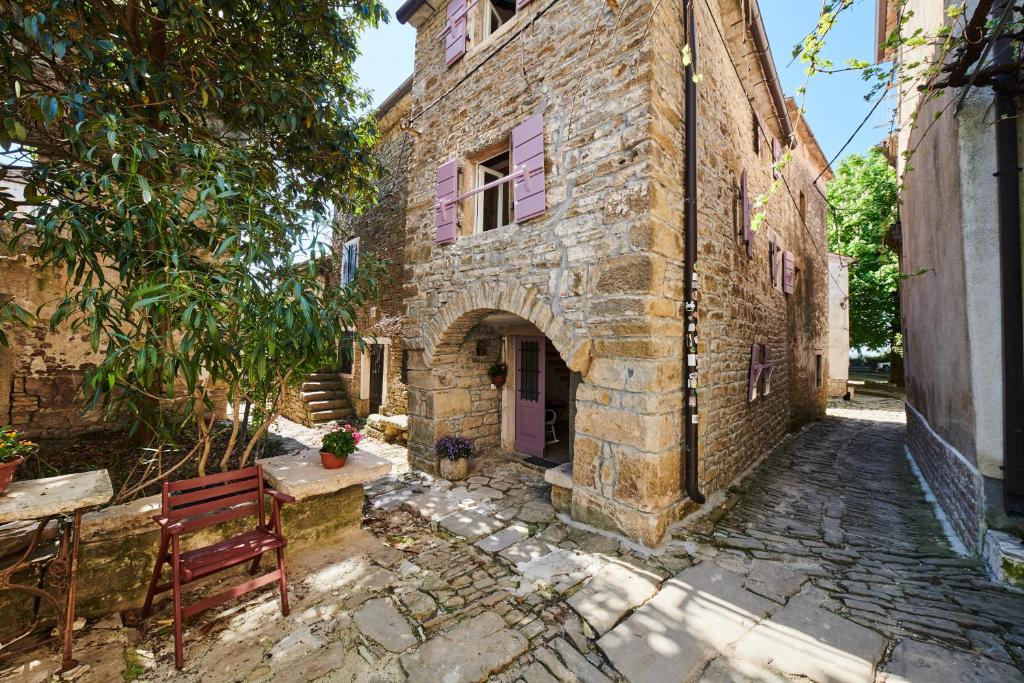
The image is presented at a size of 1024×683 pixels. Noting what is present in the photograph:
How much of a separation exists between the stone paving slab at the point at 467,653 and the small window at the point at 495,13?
647 centimetres

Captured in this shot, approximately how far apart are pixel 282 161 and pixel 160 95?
1470 millimetres

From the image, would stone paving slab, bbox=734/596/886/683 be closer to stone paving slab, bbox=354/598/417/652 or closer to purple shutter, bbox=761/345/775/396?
stone paving slab, bbox=354/598/417/652

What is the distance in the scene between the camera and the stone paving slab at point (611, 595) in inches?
105

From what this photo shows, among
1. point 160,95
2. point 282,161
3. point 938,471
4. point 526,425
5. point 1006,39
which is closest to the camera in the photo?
point 1006,39

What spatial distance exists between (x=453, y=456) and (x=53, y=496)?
11.9 feet

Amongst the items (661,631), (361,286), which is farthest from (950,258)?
(361,286)

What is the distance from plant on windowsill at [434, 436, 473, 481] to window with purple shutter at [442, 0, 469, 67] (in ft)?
17.5

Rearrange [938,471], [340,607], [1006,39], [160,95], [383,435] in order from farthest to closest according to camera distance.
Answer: [383,435] → [938,471] → [160,95] → [1006,39] → [340,607]

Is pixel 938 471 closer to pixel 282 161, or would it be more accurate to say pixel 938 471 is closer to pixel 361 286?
pixel 361 286

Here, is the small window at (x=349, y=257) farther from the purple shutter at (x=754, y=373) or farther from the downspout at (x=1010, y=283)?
the downspout at (x=1010, y=283)

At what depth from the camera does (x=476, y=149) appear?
5.07 metres

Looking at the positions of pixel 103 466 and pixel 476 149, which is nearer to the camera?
pixel 103 466

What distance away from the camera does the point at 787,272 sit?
7.71 meters

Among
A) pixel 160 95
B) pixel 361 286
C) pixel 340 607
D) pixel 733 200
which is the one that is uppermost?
pixel 160 95
